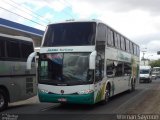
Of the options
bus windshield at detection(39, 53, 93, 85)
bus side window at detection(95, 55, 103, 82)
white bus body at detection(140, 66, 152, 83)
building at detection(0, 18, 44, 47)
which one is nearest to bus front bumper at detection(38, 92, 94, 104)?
bus windshield at detection(39, 53, 93, 85)

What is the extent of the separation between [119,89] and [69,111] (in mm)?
7390

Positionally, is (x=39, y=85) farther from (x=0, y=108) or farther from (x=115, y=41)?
(x=115, y=41)

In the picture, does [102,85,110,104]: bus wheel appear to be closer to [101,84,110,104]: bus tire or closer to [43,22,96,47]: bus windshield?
[101,84,110,104]: bus tire

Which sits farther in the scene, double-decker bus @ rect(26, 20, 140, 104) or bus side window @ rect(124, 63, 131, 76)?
bus side window @ rect(124, 63, 131, 76)

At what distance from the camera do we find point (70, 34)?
16672 mm

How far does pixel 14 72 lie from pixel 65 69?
8.38 ft

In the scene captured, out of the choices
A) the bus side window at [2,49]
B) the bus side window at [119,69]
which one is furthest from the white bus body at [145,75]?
the bus side window at [2,49]

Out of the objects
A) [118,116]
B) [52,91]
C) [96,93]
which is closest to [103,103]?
[96,93]

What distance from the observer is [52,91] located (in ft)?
52.2

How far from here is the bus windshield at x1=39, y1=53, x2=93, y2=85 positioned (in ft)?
51.5

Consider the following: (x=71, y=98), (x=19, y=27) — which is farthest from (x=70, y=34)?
(x=19, y=27)

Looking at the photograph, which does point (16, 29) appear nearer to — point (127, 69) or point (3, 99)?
point (127, 69)

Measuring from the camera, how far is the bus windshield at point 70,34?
16.4m

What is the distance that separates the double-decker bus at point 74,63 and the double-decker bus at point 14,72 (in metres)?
1.30
